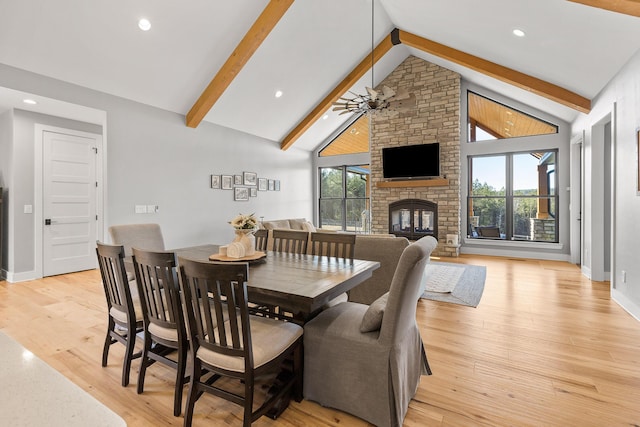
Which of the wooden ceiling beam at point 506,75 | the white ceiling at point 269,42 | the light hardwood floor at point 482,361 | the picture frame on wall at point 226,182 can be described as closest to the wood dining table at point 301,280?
the light hardwood floor at point 482,361

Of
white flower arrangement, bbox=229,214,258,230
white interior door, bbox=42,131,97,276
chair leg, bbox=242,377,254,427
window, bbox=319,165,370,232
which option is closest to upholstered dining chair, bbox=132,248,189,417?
chair leg, bbox=242,377,254,427

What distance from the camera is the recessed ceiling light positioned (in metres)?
3.79

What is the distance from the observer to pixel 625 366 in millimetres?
2369

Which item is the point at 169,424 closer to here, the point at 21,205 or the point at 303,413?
the point at 303,413

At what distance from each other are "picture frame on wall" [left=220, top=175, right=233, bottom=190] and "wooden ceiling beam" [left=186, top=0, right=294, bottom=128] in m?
1.21

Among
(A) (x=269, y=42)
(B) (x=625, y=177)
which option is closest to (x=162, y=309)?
(A) (x=269, y=42)

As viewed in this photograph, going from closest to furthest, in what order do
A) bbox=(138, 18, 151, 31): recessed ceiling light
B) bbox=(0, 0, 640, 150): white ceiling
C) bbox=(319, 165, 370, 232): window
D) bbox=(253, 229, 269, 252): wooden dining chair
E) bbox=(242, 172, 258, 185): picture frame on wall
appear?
bbox=(0, 0, 640, 150): white ceiling
bbox=(253, 229, 269, 252): wooden dining chair
bbox=(138, 18, 151, 31): recessed ceiling light
bbox=(242, 172, 258, 185): picture frame on wall
bbox=(319, 165, 370, 232): window

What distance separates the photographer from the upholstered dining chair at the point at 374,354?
1690 millimetres

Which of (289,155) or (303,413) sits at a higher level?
(289,155)

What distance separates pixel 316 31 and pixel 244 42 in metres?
1.37

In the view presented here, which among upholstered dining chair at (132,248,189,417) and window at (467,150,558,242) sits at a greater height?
window at (467,150,558,242)

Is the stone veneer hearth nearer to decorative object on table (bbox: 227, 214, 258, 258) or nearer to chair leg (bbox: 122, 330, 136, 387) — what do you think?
decorative object on table (bbox: 227, 214, 258, 258)

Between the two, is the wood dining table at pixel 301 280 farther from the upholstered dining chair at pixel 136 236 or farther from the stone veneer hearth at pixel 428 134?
the stone veneer hearth at pixel 428 134

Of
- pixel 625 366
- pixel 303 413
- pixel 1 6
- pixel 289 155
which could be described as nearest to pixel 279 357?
pixel 303 413
